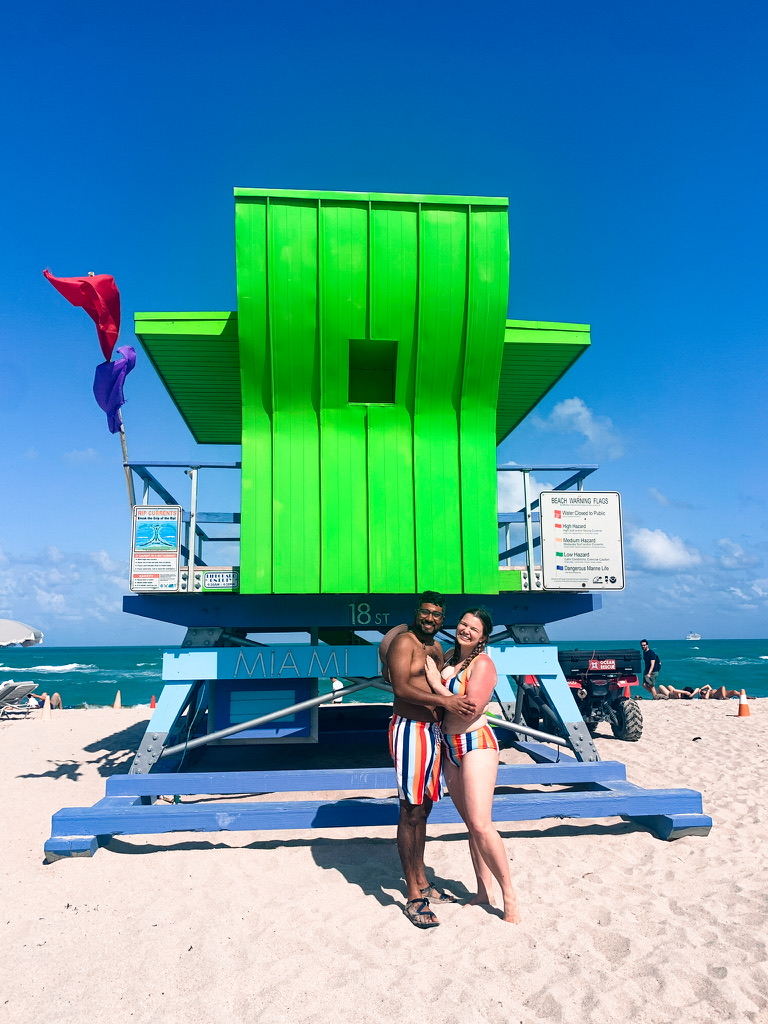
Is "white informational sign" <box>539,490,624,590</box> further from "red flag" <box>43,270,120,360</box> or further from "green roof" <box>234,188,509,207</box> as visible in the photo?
"red flag" <box>43,270,120,360</box>

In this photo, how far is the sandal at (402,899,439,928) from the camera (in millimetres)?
4473

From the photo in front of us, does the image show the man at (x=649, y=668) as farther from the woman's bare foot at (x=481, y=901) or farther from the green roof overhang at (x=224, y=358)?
the woman's bare foot at (x=481, y=901)

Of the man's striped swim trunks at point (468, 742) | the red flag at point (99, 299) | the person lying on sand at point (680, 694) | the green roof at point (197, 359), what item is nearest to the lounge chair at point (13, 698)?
the green roof at point (197, 359)

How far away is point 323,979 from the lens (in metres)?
3.96

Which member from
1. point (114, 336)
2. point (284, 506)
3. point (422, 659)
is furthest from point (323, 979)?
point (114, 336)

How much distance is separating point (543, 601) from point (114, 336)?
632cm

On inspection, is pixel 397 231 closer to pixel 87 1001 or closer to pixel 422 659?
pixel 422 659

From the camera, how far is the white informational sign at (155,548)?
7266 millimetres

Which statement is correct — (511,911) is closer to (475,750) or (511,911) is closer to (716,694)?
(475,750)

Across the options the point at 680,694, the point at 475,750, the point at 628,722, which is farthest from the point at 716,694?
the point at 475,750

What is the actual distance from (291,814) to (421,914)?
2022 mm

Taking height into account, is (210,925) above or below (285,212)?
below

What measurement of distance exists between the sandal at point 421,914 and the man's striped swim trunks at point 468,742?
926mm

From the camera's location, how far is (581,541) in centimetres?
771
